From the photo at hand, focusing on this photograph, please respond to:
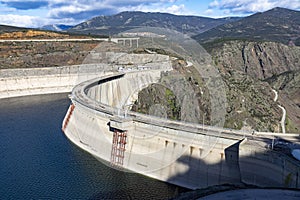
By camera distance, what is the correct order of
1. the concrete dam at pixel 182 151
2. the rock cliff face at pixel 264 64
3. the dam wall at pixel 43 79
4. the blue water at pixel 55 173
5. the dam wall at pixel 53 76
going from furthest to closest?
the rock cliff face at pixel 264 64 < the dam wall at pixel 53 76 < the dam wall at pixel 43 79 < the blue water at pixel 55 173 < the concrete dam at pixel 182 151

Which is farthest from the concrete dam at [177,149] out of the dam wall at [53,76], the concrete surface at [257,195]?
the dam wall at [53,76]

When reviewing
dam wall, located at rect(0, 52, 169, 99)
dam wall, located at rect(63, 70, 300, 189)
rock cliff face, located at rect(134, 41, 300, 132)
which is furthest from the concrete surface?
dam wall, located at rect(0, 52, 169, 99)

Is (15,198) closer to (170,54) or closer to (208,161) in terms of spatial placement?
(208,161)

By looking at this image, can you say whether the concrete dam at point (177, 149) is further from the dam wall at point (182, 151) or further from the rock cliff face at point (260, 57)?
the rock cliff face at point (260, 57)

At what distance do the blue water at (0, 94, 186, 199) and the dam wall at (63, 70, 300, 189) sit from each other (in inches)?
40.8

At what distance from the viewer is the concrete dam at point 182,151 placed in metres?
20.0

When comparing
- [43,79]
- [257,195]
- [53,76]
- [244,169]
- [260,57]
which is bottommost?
[244,169]

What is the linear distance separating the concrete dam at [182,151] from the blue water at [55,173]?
967mm

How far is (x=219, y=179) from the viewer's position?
21.3m

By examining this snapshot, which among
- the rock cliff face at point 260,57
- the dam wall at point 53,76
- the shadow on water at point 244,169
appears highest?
the rock cliff face at point 260,57

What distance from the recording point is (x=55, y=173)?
2523cm

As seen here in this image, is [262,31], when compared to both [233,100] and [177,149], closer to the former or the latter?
[233,100]

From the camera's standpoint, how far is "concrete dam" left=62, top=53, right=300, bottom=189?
20.0 meters

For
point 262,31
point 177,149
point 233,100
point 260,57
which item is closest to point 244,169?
point 177,149
